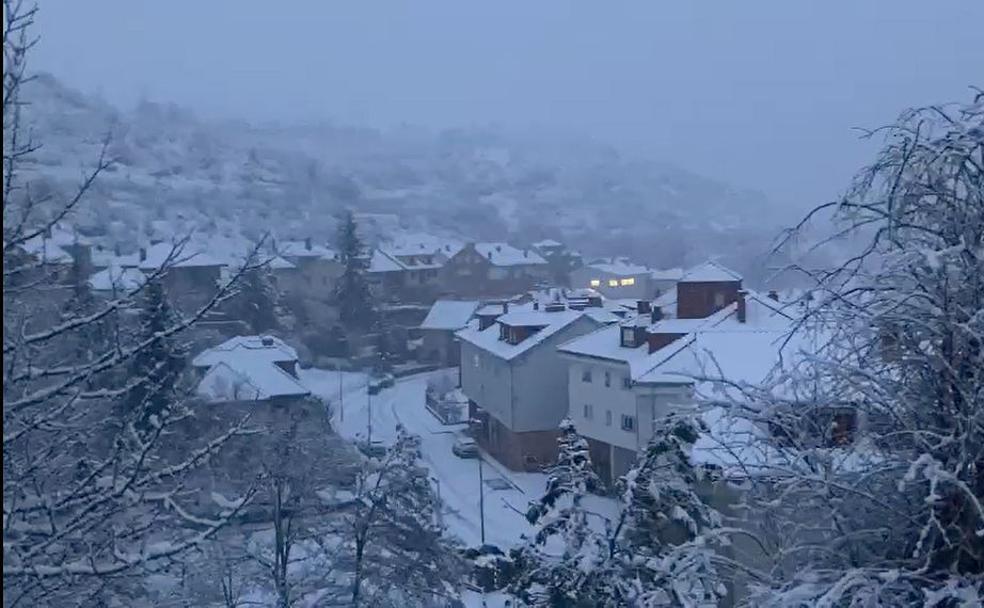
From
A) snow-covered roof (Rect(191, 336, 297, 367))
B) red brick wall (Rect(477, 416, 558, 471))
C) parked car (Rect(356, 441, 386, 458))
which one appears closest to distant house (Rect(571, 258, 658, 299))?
red brick wall (Rect(477, 416, 558, 471))

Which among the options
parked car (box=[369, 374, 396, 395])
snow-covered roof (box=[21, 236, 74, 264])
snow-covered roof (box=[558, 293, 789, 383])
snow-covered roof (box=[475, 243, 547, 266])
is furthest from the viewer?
snow-covered roof (box=[475, 243, 547, 266])

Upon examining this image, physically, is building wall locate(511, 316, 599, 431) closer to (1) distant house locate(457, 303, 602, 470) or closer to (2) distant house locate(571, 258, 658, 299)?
(1) distant house locate(457, 303, 602, 470)

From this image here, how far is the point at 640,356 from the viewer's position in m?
17.4

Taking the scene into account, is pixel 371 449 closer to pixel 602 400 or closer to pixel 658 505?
pixel 602 400

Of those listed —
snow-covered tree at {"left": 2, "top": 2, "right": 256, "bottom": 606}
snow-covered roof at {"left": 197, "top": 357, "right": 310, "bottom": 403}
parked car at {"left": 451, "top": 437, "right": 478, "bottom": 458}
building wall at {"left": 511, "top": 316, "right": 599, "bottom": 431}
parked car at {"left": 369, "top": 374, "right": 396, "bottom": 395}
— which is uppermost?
snow-covered tree at {"left": 2, "top": 2, "right": 256, "bottom": 606}

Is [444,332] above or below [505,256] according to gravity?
below

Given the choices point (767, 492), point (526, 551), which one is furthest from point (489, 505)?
point (767, 492)

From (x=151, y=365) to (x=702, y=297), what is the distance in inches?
608

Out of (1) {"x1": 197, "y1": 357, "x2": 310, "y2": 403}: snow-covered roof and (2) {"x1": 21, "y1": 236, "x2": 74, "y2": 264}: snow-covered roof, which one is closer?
(2) {"x1": 21, "y1": 236, "x2": 74, "y2": 264}: snow-covered roof

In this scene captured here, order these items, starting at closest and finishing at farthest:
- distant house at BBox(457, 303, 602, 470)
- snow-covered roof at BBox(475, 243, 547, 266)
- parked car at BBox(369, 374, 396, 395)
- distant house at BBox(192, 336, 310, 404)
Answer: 1. distant house at BBox(192, 336, 310, 404)
2. distant house at BBox(457, 303, 602, 470)
3. parked car at BBox(369, 374, 396, 395)
4. snow-covered roof at BBox(475, 243, 547, 266)

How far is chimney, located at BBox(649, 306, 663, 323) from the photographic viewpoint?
18.7 m

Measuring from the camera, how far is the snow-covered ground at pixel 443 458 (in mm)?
15972

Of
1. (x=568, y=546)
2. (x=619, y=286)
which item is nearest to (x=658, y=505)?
(x=568, y=546)

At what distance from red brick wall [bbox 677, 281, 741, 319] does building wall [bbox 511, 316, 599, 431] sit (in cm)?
238
